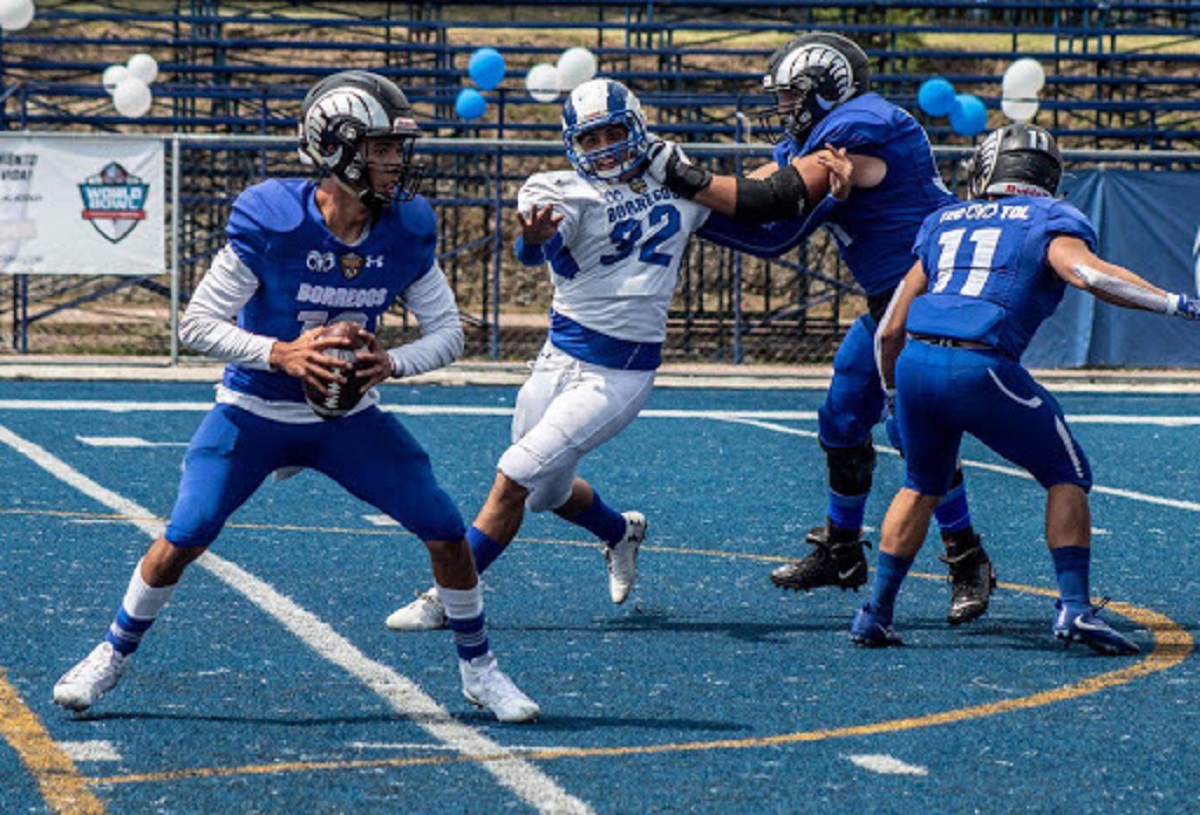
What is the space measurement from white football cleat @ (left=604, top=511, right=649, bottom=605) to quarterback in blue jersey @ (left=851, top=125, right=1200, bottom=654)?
99 centimetres

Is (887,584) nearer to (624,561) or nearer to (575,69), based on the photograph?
(624,561)

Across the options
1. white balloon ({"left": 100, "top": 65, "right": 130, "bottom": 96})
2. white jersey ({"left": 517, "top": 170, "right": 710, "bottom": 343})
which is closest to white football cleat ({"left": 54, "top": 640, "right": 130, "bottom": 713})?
white jersey ({"left": 517, "top": 170, "right": 710, "bottom": 343})

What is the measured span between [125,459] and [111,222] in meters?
5.30

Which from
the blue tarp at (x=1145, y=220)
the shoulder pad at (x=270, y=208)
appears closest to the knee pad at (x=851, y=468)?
the shoulder pad at (x=270, y=208)

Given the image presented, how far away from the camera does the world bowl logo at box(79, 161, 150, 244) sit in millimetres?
16766

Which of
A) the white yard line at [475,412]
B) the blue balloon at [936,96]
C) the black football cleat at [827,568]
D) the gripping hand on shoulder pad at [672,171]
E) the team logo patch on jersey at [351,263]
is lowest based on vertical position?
the white yard line at [475,412]

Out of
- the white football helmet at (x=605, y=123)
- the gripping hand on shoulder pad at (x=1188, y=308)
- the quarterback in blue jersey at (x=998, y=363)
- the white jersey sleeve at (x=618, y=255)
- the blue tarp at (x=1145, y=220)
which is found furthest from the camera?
the blue tarp at (x=1145, y=220)

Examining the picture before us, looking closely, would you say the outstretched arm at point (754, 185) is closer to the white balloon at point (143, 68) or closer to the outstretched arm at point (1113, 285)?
the outstretched arm at point (1113, 285)

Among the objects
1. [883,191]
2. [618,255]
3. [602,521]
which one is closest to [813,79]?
[883,191]

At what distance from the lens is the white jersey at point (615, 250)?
23.4 feet

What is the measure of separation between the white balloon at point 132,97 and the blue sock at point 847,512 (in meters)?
13.8

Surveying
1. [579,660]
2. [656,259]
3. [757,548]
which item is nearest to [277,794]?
[579,660]

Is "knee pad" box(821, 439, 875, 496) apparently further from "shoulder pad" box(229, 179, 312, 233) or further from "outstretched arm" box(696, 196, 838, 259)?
"shoulder pad" box(229, 179, 312, 233)

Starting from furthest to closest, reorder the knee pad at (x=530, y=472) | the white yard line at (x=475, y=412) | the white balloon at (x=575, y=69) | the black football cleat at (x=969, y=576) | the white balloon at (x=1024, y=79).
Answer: the white balloon at (x=1024, y=79) < the white balloon at (x=575, y=69) < the white yard line at (x=475, y=412) < the black football cleat at (x=969, y=576) < the knee pad at (x=530, y=472)
